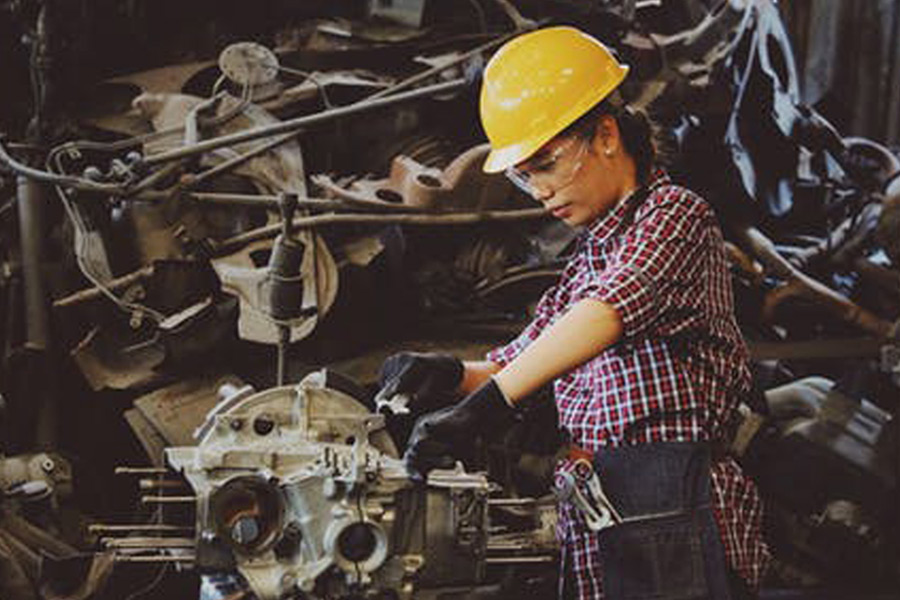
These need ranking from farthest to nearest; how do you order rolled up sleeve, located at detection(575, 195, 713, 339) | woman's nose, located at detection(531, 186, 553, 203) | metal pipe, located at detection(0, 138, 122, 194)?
metal pipe, located at detection(0, 138, 122, 194), woman's nose, located at detection(531, 186, 553, 203), rolled up sleeve, located at detection(575, 195, 713, 339)

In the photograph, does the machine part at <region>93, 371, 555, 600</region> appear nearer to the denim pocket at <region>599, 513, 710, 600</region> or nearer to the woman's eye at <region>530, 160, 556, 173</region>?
the denim pocket at <region>599, 513, 710, 600</region>

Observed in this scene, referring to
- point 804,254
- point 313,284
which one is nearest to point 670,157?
point 804,254

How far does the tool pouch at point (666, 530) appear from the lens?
5.78 ft

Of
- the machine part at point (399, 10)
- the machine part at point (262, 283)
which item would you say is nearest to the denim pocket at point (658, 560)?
the machine part at point (262, 283)

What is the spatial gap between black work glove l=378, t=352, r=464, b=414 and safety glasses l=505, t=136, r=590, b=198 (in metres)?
0.36

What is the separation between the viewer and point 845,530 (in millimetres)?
Answer: 3336

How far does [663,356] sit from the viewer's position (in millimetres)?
1771

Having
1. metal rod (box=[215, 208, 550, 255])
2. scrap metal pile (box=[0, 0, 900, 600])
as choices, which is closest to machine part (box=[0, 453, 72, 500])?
scrap metal pile (box=[0, 0, 900, 600])

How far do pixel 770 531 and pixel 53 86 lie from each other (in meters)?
2.66

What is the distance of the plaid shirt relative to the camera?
5.54ft

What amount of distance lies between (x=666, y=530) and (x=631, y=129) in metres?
0.69

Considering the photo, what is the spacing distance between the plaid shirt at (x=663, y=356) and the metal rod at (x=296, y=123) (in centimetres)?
139

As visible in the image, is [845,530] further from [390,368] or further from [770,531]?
[390,368]

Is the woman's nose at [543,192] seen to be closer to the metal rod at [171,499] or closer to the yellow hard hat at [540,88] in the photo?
the yellow hard hat at [540,88]
